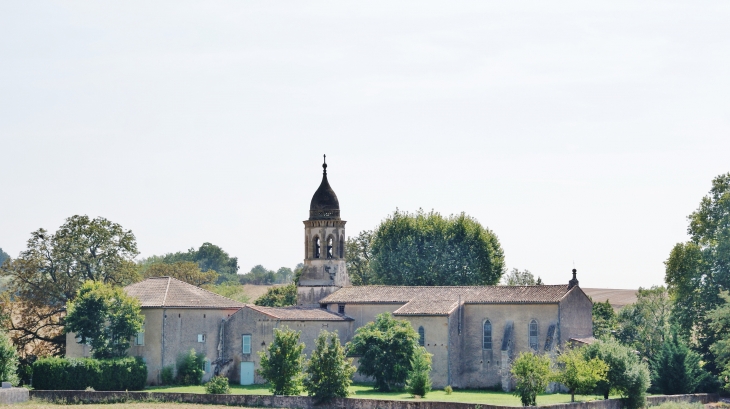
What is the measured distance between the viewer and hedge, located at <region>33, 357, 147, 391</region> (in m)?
59.4

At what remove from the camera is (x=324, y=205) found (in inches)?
2968

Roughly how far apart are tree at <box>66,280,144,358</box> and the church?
5.37 ft

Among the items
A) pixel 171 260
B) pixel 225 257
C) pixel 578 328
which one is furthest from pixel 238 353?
pixel 225 257

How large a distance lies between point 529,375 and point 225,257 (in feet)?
473

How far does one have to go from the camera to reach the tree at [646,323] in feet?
235

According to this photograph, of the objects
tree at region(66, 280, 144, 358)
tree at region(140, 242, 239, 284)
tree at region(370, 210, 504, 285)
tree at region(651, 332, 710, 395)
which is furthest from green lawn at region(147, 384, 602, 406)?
tree at region(140, 242, 239, 284)

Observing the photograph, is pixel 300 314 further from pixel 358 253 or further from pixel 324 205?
pixel 358 253

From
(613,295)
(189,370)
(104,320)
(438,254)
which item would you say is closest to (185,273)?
(438,254)

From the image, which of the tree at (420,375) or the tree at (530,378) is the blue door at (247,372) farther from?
the tree at (530,378)

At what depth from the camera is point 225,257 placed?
633ft

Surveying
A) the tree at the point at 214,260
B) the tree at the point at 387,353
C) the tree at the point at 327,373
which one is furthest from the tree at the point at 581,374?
the tree at the point at 214,260

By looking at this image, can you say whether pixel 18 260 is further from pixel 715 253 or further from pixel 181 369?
pixel 715 253

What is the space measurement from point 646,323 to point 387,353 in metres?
23.0

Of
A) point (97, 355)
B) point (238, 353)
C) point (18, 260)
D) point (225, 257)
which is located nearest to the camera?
point (97, 355)
